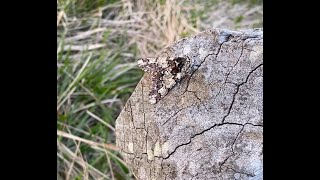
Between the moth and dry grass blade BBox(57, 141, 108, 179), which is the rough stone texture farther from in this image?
dry grass blade BBox(57, 141, 108, 179)

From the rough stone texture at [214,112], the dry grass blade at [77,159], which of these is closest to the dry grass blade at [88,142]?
the dry grass blade at [77,159]

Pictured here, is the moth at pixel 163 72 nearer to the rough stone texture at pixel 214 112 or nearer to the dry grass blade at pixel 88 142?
the rough stone texture at pixel 214 112

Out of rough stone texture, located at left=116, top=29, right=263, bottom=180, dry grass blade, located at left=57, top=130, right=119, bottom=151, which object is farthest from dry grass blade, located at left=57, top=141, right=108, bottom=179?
rough stone texture, located at left=116, top=29, right=263, bottom=180

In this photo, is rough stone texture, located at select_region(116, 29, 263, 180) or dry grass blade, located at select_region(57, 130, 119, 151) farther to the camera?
dry grass blade, located at select_region(57, 130, 119, 151)
